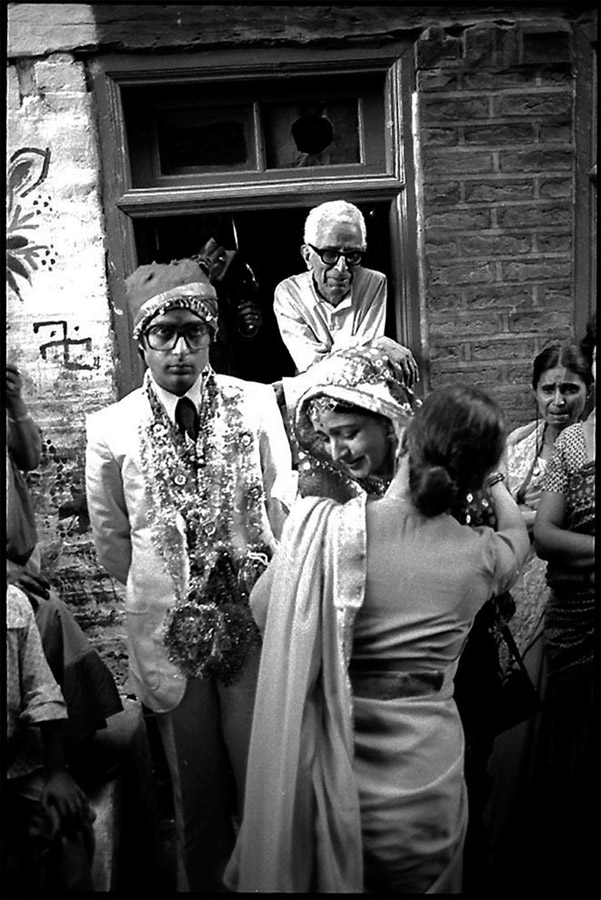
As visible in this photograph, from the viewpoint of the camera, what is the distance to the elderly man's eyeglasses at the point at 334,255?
2.08 m

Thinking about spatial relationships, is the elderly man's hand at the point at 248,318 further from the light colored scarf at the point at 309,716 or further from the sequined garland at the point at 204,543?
the light colored scarf at the point at 309,716

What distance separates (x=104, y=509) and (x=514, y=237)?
0.99 m

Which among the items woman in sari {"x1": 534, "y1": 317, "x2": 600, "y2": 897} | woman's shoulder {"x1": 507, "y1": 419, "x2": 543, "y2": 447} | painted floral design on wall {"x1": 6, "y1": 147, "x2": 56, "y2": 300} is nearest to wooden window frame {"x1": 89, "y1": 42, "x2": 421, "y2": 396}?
painted floral design on wall {"x1": 6, "y1": 147, "x2": 56, "y2": 300}

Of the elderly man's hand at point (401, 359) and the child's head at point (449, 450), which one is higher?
the elderly man's hand at point (401, 359)

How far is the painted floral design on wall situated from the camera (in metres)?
2.06

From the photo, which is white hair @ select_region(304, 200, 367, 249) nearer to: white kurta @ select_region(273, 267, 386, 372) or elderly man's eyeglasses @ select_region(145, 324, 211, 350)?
white kurta @ select_region(273, 267, 386, 372)

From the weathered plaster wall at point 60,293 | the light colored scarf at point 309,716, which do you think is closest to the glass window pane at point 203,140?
the weathered plaster wall at point 60,293

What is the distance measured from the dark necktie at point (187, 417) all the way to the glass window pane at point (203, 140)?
0.47 m

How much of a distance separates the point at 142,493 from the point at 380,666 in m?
0.57

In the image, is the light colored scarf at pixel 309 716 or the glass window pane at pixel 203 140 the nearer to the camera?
the light colored scarf at pixel 309 716

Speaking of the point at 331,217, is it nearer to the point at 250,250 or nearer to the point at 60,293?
the point at 250,250

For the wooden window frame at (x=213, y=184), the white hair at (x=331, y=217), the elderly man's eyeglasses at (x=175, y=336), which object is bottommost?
the elderly man's eyeglasses at (x=175, y=336)

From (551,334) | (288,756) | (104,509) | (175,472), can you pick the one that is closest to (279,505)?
(175,472)

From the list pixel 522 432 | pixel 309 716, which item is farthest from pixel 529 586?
pixel 309 716
